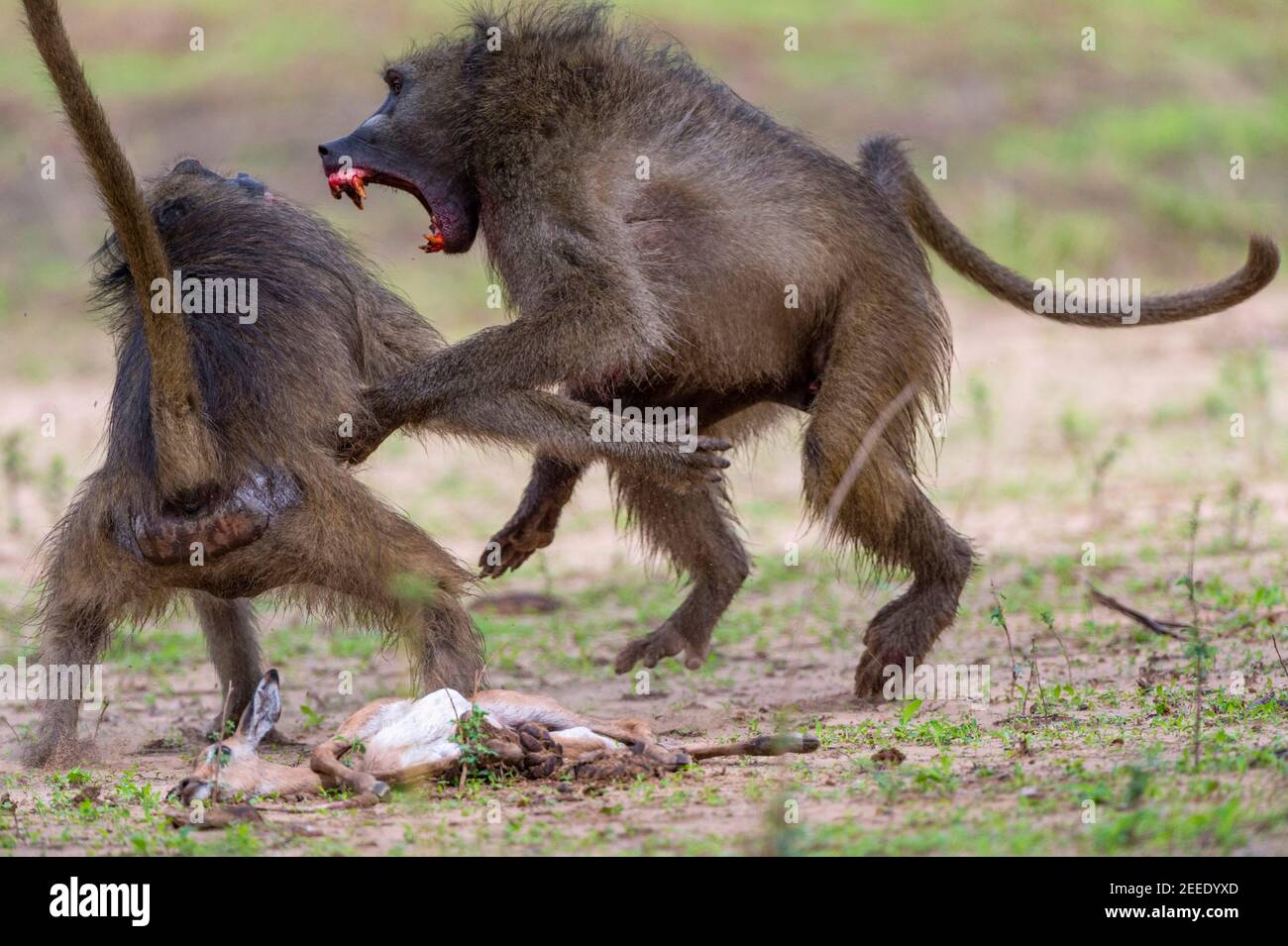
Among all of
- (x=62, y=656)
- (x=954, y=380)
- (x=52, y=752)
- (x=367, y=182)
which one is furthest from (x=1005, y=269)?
(x=954, y=380)

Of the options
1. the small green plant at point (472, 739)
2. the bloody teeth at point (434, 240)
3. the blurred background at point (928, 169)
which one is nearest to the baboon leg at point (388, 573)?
the small green plant at point (472, 739)

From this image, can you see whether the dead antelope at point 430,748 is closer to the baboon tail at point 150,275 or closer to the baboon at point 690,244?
the baboon tail at point 150,275

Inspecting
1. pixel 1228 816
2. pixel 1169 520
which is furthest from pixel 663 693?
pixel 1169 520

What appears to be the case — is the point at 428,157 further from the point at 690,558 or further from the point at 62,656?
the point at 62,656

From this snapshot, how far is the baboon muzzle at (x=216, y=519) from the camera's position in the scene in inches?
177

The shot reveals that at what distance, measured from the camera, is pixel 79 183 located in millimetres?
14727

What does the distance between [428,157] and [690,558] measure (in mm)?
1729

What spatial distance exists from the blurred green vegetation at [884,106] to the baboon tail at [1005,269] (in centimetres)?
662

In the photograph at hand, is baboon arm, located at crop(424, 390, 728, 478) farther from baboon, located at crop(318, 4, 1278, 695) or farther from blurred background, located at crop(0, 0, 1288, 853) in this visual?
blurred background, located at crop(0, 0, 1288, 853)

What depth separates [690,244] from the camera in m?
5.23

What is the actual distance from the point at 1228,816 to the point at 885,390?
2261 mm

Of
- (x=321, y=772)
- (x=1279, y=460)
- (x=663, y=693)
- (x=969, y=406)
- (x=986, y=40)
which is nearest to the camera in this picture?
(x=321, y=772)
